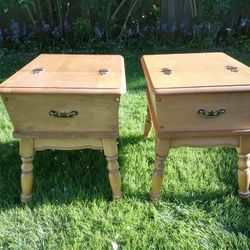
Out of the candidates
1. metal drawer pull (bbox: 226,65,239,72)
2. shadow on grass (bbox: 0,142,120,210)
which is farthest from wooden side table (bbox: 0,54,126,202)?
metal drawer pull (bbox: 226,65,239,72)

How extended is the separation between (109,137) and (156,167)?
29 centimetres

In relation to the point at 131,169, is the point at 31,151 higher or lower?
higher

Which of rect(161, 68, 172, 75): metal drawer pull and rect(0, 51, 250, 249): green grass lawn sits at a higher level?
rect(161, 68, 172, 75): metal drawer pull

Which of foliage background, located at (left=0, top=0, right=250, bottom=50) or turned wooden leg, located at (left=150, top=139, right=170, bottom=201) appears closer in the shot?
turned wooden leg, located at (left=150, top=139, right=170, bottom=201)

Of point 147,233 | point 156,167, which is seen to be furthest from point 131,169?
point 147,233

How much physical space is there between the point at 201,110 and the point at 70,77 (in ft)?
2.18

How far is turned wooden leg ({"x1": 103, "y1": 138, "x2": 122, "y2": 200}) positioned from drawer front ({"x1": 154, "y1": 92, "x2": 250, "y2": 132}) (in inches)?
10.1

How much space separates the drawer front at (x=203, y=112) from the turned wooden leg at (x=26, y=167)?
67 centimetres

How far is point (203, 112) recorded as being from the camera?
1.64m

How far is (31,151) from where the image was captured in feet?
5.88

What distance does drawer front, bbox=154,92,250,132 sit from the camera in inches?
63.0

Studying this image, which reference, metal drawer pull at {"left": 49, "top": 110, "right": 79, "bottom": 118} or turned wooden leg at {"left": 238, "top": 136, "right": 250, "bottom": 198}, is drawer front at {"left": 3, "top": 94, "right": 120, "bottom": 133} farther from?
turned wooden leg at {"left": 238, "top": 136, "right": 250, "bottom": 198}

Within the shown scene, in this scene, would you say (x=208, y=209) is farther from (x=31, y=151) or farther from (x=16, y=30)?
(x=16, y=30)

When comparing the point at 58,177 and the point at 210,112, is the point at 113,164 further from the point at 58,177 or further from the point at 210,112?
the point at 210,112
